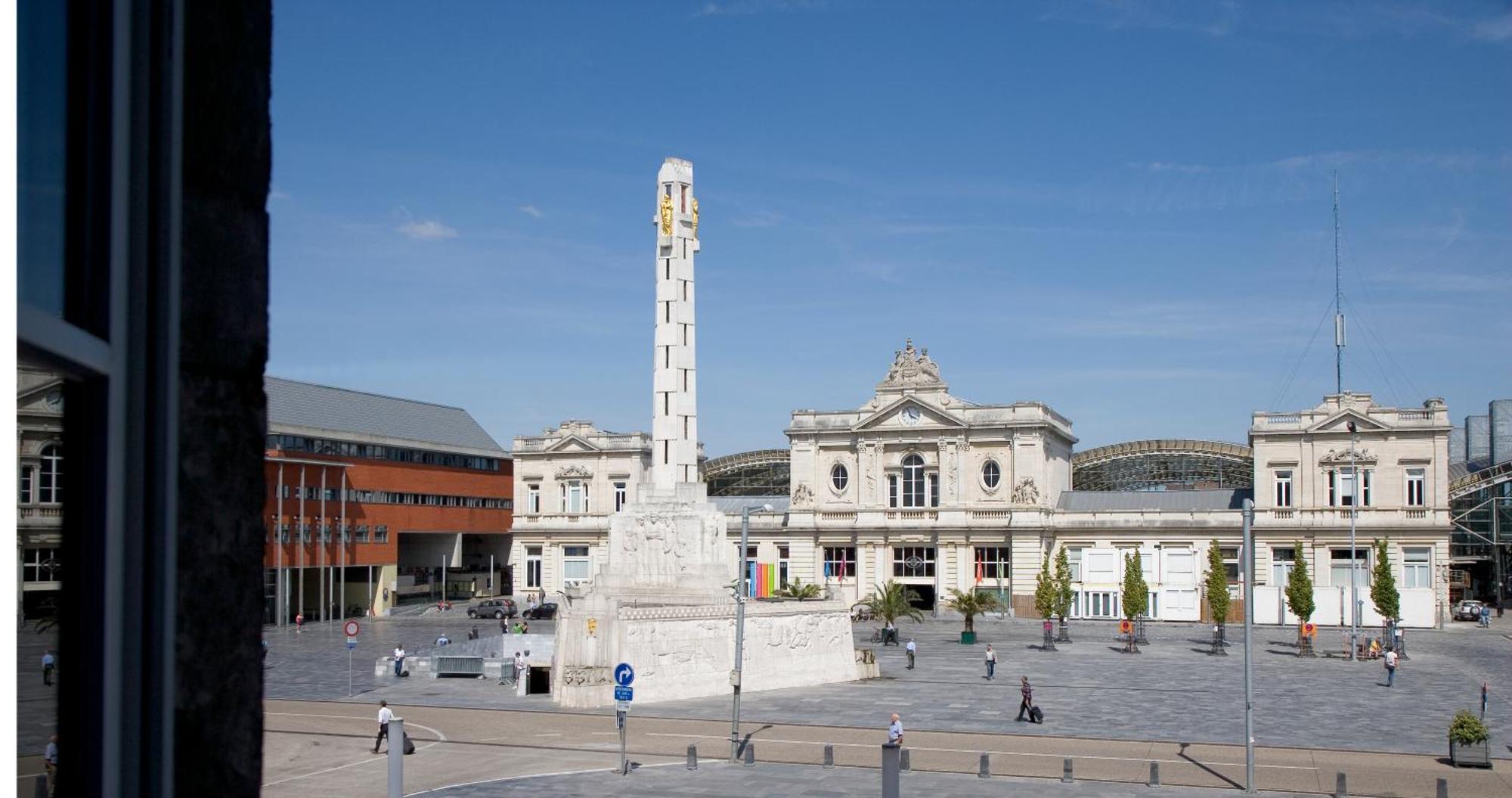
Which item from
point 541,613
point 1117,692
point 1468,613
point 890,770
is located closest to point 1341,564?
point 1468,613

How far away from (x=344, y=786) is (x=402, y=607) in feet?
192

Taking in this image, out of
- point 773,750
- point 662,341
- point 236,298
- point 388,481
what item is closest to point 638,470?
point 388,481

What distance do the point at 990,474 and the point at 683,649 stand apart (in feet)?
140

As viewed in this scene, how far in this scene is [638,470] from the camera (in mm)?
87688

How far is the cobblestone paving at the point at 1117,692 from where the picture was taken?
113ft

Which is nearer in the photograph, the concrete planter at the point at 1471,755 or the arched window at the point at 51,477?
the arched window at the point at 51,477

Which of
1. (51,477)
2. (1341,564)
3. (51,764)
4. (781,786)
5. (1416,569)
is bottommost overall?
(781,786)

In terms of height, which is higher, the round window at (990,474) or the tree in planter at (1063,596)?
the round window at (990,474)

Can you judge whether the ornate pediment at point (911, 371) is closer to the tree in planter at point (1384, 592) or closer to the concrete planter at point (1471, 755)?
the tree in planter at point (1384, 592)

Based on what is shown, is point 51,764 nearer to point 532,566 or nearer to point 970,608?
point 970,608

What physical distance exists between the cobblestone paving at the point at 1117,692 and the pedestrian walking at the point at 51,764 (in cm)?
3237

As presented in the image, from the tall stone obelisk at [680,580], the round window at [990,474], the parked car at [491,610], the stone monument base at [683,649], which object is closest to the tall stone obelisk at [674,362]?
the tall stone obelisk at [680,580]

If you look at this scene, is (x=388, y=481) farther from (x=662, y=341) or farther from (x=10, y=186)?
(x=10, y=186)

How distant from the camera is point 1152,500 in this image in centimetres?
8106
